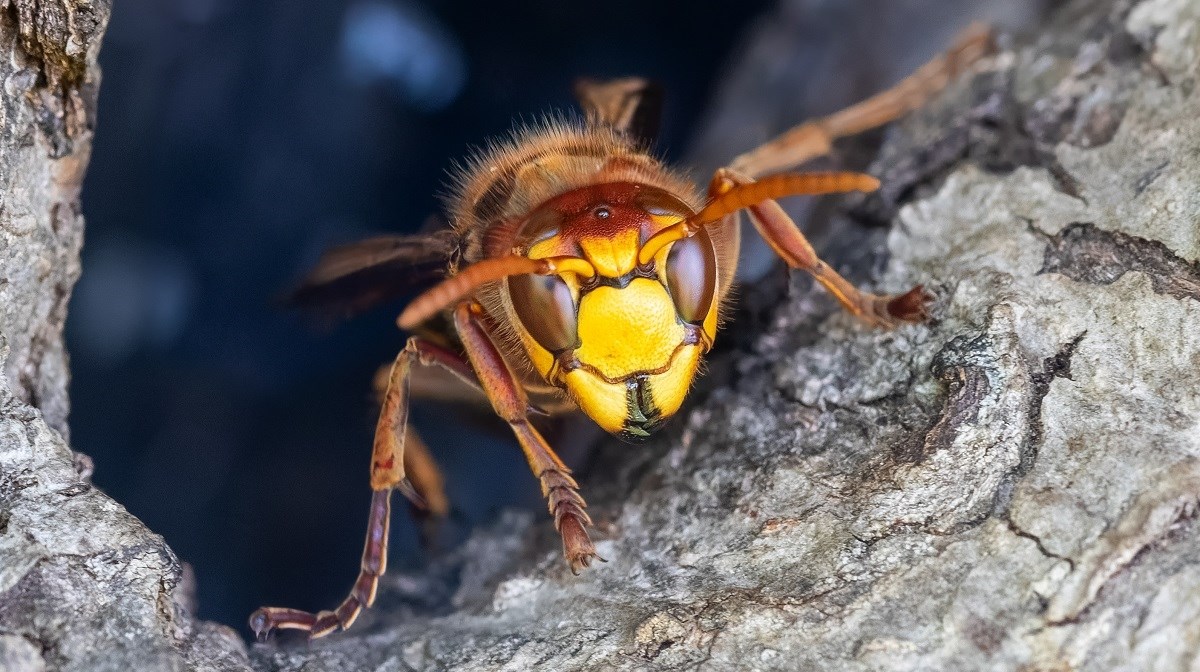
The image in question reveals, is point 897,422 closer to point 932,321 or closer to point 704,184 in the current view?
point 932,321

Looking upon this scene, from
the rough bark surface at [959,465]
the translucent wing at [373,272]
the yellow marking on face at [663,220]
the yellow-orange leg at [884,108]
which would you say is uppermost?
the yellow-orange leg at [884,108]

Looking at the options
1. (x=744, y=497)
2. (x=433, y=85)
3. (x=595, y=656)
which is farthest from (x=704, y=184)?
(x=595, y=656)

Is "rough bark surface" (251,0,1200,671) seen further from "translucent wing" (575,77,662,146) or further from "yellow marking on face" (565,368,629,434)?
"translucent wing" (575,77,662,146)

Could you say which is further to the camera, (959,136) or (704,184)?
(704,184)

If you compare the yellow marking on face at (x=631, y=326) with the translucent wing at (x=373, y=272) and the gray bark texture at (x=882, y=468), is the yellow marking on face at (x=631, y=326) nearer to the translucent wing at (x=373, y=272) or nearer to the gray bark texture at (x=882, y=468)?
the gray bark texture at (x=882, y=468)

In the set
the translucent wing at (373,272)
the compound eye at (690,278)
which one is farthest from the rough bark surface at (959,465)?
the translucent wing at (373,272)

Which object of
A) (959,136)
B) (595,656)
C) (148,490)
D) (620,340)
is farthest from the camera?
(148,490)

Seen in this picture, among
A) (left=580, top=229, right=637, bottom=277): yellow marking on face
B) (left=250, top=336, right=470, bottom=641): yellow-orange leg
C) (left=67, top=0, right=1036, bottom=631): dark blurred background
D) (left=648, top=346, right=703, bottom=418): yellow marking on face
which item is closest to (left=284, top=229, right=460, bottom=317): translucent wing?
(left=67, top=0, right=1036, bottom=631): dark blurred background
